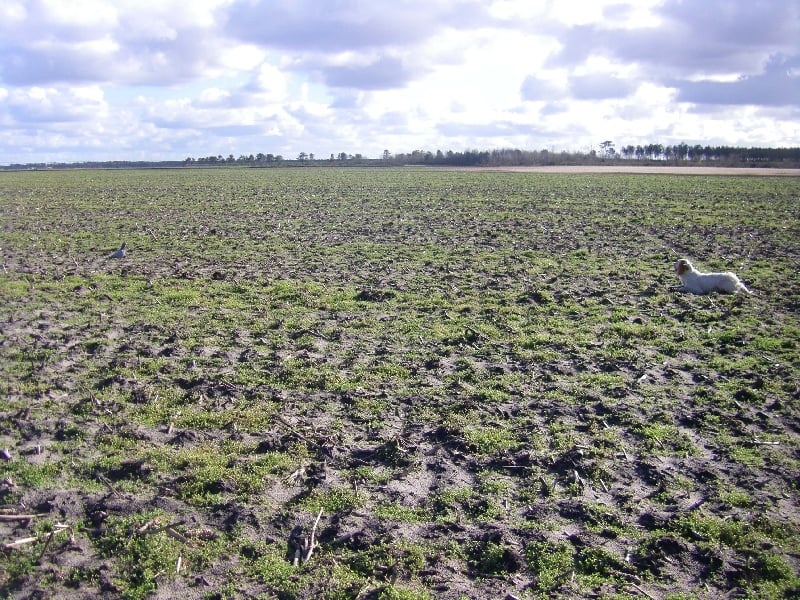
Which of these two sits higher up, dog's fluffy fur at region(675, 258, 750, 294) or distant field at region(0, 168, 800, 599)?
dog's fluffy fur at region(675, 258, 750, 294)

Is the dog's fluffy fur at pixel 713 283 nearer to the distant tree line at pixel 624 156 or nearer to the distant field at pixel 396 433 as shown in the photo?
the distant field at pixel 396 433

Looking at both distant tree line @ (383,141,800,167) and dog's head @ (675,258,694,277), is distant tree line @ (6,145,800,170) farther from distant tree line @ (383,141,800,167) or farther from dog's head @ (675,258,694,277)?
dog's head @ (675,258,694,277)

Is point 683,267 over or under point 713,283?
over

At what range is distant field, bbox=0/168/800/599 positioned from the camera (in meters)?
4.86

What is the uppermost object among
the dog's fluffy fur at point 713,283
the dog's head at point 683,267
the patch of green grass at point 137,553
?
the dog's head at point 683,267

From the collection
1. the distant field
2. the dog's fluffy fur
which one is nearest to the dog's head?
the dog's fluffy fur

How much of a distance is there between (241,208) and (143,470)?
93.7ft

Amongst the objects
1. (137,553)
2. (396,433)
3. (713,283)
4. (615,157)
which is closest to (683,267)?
(713,283)

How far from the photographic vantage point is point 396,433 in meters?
7.07

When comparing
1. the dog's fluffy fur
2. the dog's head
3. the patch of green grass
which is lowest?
the patch of green grass

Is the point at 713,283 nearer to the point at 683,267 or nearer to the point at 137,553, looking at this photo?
the point at 683,267

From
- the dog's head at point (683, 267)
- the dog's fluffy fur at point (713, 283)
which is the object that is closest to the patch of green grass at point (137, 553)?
the dog's fluffy fur at point (713, 283)

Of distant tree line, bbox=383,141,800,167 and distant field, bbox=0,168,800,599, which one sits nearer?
distant field, bbox=0,168,800,599

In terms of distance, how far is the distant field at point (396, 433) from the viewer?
16.0 feet
